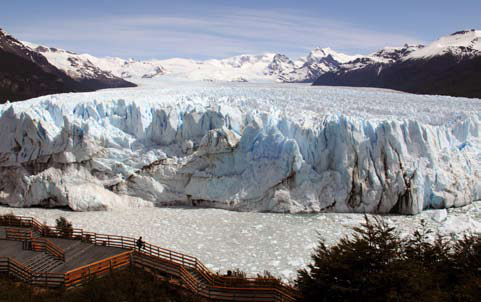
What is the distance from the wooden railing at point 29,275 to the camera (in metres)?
10.6

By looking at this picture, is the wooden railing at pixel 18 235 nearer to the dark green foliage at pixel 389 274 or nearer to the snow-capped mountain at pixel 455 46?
the dark green foliage at pixel 389 274

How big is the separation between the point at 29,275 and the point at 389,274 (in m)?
8.58

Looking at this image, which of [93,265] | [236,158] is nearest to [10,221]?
[93,265]

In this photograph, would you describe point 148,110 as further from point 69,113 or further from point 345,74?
point 345,74

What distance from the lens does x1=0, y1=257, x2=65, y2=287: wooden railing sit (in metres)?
10.6

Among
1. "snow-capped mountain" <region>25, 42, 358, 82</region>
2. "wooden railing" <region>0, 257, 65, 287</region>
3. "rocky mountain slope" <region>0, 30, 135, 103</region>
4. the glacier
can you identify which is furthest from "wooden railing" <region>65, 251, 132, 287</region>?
"snow-capped mountain" <region>25, 42, 358, 82</region>

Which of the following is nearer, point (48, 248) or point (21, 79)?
point (48, 248)

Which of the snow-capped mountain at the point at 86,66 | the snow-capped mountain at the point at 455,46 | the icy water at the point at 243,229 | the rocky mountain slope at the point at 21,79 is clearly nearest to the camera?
the icy water at the point at 243,229

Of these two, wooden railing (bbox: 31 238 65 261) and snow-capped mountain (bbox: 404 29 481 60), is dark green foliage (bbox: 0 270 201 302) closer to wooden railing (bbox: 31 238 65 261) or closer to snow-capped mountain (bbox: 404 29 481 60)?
wooden railing (bbox: 31 238 65 261)

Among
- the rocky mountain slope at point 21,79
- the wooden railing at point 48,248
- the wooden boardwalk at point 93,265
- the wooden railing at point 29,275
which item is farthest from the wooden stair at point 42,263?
the rocky mountain slope at point 21,79

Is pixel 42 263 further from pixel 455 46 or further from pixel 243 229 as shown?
pixel 455 46

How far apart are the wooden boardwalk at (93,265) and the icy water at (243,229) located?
1.14 meters

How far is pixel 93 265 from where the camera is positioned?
11047mm

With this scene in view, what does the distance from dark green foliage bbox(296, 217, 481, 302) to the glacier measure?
316 inches
